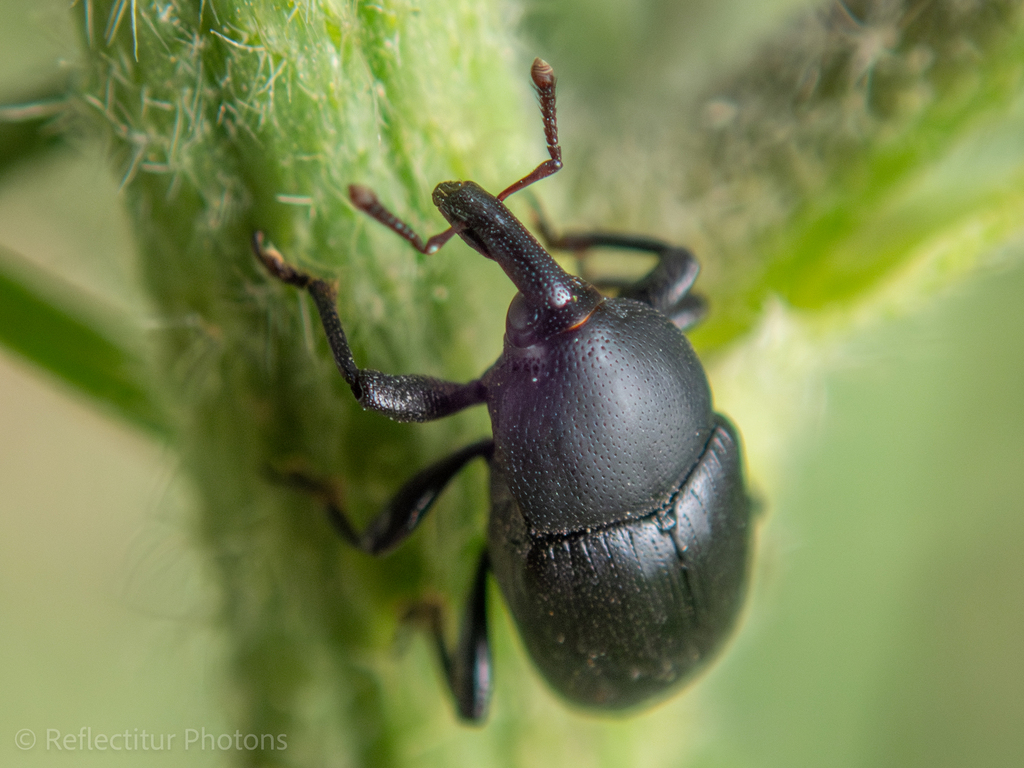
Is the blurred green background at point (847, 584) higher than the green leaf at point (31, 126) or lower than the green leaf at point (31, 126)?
lower

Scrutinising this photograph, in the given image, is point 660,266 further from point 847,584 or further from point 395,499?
point 847,584

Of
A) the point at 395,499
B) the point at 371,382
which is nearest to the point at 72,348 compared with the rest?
the point at 371,382

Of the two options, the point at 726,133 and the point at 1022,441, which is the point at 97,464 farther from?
the point at 1022,441

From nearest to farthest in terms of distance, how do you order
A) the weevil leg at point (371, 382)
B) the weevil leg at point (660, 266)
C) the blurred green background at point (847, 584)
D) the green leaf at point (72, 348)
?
the weevil leg at point (371, 382)
the green leaf at point (72, 348)
the weevil leg at point (660, 266)
the blurred green background at point (847, 584)

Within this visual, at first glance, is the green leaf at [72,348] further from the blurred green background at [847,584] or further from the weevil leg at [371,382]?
the blurred green background at [847,584]

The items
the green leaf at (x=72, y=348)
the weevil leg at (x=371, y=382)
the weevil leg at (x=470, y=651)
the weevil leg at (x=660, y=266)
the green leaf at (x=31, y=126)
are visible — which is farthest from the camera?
the weevil leg at (x=660, y=266)

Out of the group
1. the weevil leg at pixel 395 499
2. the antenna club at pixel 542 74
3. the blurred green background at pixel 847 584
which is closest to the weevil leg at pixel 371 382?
the weevil leg at pixel 395 499

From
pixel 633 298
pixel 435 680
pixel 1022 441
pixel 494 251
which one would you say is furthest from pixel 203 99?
pixel 1022 441
